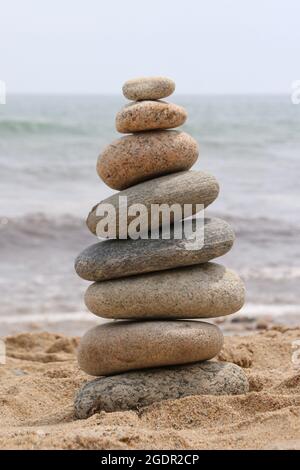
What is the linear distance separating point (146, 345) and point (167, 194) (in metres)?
1.10

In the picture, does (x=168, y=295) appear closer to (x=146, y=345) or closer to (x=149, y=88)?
(x=146, y=345)

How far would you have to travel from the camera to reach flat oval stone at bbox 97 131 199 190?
6086mm

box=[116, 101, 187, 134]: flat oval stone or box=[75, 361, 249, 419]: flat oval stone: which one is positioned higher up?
box=[116, 101, 187, 134]: flat oval stone

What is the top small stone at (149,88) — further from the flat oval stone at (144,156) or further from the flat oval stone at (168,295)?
the flat oval stone at (168,295)

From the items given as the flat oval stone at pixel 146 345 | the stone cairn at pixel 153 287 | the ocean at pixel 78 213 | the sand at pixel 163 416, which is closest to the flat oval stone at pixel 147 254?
the stone cairn at pixel 153 287

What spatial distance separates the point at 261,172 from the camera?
2442 centimetres

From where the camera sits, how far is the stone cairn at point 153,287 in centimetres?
594

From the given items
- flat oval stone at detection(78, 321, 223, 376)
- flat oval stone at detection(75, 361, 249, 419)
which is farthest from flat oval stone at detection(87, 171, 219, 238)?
flat oval stone at detection(75, 361, 249, 419)

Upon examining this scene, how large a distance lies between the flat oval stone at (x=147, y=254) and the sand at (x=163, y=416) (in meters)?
0.98

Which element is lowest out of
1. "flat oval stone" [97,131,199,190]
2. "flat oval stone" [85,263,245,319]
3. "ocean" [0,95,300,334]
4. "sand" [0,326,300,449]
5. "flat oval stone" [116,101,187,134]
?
"ocean" [0,95,300,334]

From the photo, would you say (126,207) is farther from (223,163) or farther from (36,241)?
(223,163)

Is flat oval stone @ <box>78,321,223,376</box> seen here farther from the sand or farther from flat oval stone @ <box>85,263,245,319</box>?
the sand

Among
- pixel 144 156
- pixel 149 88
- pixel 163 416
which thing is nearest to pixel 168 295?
pixel 163 416
